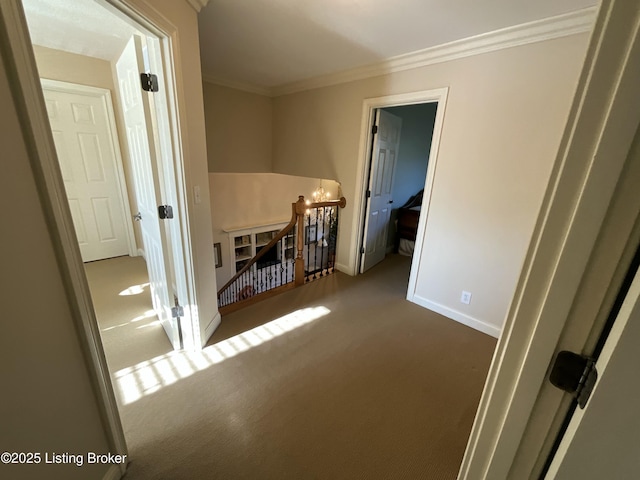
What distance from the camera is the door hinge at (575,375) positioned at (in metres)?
0.45

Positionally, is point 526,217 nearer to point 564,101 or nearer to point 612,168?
point 564,101

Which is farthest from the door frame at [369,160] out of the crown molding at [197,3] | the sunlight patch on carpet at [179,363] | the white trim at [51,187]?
the white trim at [51,187]

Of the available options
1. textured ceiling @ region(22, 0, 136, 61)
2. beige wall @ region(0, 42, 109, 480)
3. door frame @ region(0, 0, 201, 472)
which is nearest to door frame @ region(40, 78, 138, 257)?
textured ceiling @ region(22, 0, 136, 61)

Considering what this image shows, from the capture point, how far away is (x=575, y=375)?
473 millimetres

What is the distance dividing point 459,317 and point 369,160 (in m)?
1.90

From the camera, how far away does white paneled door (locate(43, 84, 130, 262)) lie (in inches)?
118

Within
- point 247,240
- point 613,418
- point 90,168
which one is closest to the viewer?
point 613,418

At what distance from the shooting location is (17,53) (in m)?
0.69

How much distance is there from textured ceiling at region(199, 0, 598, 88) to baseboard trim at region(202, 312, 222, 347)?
231cm

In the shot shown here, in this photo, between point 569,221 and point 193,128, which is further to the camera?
point 193,128

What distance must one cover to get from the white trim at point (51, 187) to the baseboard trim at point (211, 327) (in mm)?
897

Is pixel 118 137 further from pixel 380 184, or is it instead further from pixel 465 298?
pixel 465 298

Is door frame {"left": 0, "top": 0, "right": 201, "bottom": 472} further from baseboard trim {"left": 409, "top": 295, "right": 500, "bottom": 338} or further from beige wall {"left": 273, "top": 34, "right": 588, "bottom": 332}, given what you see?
baseboard trim {"left": 409, "top": 295, "right": 500, "bottom": 338}

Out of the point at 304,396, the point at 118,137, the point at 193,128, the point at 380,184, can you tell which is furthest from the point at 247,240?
the point at 304,396
